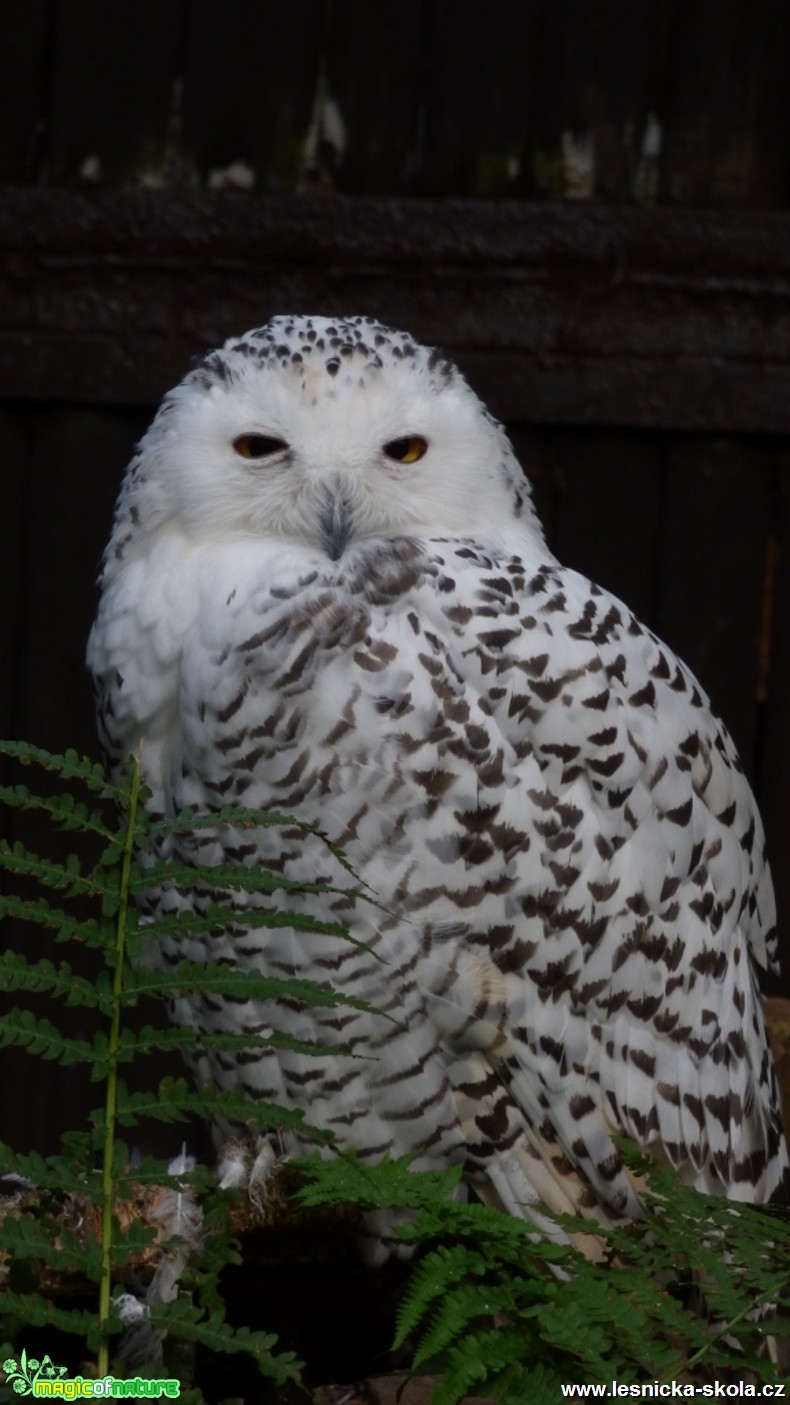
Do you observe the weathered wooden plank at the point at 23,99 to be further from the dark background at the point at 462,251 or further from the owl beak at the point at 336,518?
the owl beak at the point at 336,518

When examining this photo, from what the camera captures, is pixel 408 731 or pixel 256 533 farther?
pixel 256 533

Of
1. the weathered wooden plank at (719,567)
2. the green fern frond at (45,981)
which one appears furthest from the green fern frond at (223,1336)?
the weathered wooden plank at (719,567)

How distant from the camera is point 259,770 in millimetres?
2488

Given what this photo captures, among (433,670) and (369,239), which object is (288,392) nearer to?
(433,670)

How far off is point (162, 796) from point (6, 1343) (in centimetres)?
114

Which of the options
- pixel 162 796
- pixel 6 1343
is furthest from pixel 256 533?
pixel 6 1343

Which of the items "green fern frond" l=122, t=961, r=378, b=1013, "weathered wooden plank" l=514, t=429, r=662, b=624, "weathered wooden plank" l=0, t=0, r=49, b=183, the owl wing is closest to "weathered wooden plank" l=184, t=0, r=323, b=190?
"weathered wooden plank" l=0, t=0, r=49, b=183

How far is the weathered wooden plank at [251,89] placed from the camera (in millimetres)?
3869

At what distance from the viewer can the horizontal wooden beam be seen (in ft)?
12.2

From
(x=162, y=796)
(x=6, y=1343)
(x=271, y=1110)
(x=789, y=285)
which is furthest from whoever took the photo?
(x=789, y=285)

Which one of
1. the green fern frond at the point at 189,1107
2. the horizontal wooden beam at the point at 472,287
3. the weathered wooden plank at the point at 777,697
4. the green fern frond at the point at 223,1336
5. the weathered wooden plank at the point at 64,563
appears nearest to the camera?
the green fern frond at the point at 223,1336

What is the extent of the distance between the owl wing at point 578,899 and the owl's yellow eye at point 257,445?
339mm

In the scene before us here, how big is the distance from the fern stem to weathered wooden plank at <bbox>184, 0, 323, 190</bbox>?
98.8 inches

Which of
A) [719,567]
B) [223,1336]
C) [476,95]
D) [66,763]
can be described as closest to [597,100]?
[476,95]
